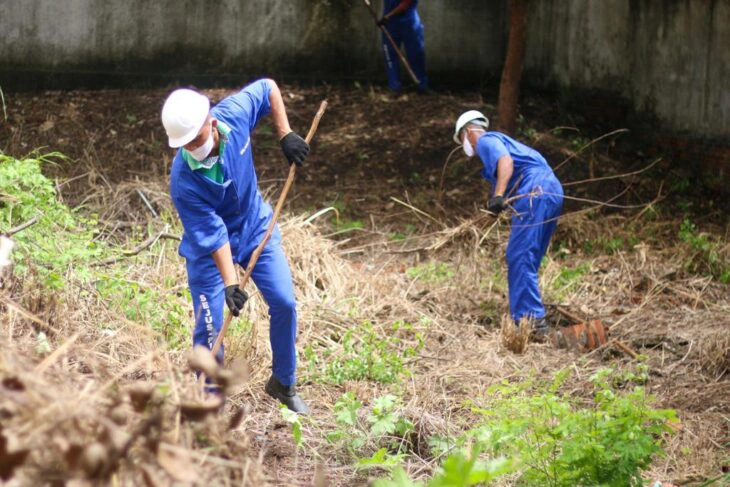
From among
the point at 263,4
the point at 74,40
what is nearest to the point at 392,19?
the point at 263,4

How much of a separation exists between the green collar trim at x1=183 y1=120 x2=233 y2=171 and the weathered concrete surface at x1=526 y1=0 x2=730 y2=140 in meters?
6.44

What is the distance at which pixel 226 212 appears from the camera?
584 cm

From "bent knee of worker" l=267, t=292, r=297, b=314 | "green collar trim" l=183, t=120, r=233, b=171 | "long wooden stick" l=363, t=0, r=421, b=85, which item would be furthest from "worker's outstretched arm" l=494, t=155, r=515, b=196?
"long wooden stick" l=363, t=0, r=421, b=85

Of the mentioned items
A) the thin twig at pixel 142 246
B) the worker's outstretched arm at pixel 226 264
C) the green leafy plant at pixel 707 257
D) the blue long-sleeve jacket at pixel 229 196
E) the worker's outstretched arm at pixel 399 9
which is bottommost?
the green leafy plant at pixel 707 257

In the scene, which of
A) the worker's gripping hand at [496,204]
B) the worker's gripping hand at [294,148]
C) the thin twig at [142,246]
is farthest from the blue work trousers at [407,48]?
the worker's gripping hand at [294,148]

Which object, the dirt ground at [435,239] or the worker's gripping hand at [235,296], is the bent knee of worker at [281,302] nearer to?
the worker's gripping hand at [235,296]

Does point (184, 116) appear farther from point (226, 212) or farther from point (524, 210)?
point (524, 210)

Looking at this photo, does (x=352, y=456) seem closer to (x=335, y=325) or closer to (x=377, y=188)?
(x=335, y=325)

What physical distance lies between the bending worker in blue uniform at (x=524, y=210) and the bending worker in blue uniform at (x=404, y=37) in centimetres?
432

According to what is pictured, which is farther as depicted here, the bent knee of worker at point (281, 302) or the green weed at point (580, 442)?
the bent knee of worker at point (281, 302)

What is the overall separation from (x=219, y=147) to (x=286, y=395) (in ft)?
4.80

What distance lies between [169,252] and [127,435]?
5.42 meters

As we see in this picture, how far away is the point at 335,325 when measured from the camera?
24.6ft

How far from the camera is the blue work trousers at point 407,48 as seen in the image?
1245 cm
